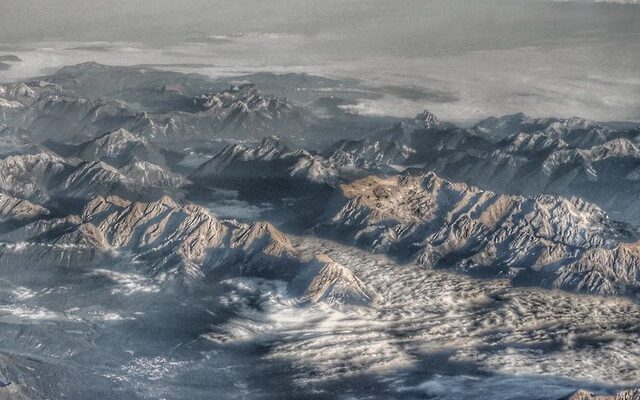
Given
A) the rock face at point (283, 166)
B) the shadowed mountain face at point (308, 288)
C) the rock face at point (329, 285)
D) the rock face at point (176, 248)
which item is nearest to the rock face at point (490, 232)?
Answer: the shadowed mountain face at point (308, 288)

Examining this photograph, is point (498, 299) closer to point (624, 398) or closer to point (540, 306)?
point (540, 306)

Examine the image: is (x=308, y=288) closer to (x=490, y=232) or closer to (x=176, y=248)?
(x=176, y=248)

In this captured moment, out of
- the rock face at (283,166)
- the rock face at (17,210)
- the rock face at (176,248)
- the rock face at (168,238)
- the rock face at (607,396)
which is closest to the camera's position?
the rock face at (607,396)

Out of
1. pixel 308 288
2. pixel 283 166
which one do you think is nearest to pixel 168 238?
pixel 308 288

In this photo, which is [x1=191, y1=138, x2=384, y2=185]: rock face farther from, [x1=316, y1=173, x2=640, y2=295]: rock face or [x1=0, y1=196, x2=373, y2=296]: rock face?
[x1=0, y1=196, x2=373, y2=296]: rock face

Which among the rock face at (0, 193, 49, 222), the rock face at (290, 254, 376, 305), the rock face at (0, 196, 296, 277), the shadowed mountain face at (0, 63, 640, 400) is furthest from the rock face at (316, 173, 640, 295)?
the rock face at (0, 193, 49, 222)

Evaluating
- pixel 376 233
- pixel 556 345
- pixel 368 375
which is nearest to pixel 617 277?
pixel 556 345

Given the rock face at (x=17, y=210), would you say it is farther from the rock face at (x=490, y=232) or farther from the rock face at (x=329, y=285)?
the rock face at (x=329, y=285)
